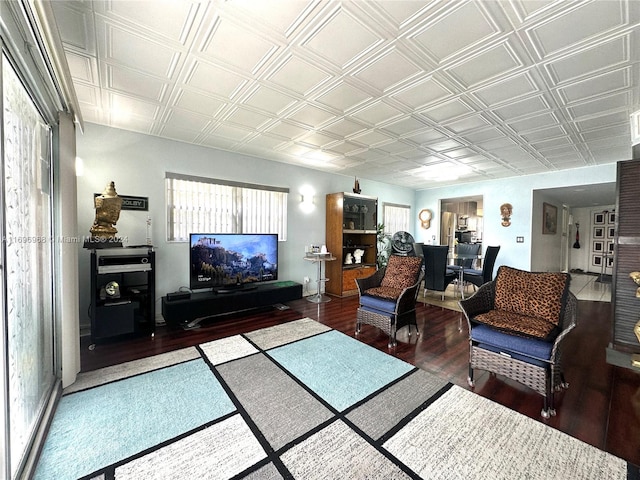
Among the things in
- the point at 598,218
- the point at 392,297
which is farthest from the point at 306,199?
the point at 598,218

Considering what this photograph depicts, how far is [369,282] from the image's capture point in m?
3.46

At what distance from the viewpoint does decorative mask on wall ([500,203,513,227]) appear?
5.64 metres

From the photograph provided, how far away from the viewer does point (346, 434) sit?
5.15 feet

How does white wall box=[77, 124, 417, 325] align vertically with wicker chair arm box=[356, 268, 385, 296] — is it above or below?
above

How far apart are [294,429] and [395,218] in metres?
6.07

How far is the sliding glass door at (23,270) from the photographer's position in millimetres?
1153

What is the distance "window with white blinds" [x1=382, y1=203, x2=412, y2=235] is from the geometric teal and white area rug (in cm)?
473

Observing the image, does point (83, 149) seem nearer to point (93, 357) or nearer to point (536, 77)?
point (93, 357)

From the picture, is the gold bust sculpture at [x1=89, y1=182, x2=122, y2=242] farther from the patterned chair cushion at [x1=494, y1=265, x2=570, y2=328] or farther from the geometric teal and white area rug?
the patterned chair cushion at [x1=494, y1=265, x2=570, y2=328]

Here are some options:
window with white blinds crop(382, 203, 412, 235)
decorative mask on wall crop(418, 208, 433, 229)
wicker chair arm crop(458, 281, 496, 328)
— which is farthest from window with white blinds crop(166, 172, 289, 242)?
decorative mask on wall crop(418, 208, 433, 229)

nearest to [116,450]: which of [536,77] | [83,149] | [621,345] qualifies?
[83,149]

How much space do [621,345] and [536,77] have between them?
2738 mm

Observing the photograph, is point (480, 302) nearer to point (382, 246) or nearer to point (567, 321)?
point (567, 321)

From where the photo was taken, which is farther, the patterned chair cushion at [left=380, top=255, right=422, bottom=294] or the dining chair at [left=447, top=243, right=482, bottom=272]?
the dining chair at [left=447, top=243, right=482, bottom=272]
